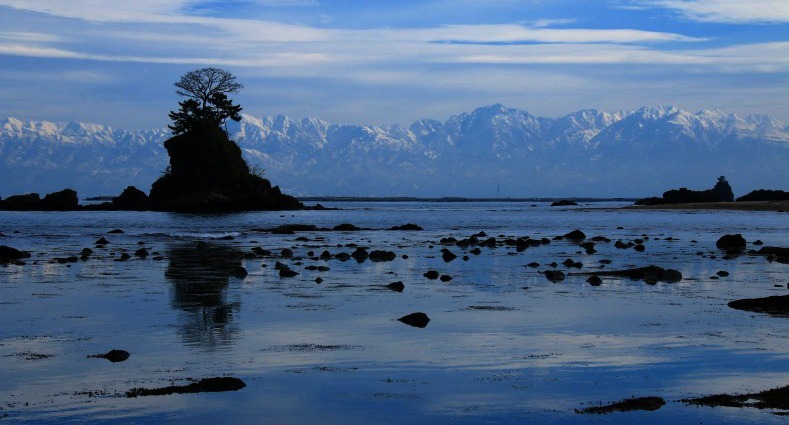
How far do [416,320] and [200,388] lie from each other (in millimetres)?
7553

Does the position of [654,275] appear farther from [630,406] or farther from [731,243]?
[630,406]

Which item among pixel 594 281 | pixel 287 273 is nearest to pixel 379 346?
pixel 594 281

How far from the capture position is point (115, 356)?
597 inches

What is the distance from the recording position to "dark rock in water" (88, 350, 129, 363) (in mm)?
15078

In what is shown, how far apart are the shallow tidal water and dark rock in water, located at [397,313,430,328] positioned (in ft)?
1.50

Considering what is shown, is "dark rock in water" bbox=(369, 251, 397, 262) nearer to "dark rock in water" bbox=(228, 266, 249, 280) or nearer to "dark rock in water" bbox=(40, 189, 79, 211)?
"dark rock in water" bbox=(228, 266, 249, 280)

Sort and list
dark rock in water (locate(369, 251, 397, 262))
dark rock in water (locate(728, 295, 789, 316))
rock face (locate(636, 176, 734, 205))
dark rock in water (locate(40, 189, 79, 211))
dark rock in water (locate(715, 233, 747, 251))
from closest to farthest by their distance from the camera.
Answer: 1. dark rock in water (locate(728, 295, 789, 316))
2. dark rock in water (locate(369, 251, 397, 262))
3. dark rock in water (locate(715, 233, 747, 251))
4. dark rock in water (locate(40, 189, 79, 211))
5. rock face (locate(636, 176, 734, 205))

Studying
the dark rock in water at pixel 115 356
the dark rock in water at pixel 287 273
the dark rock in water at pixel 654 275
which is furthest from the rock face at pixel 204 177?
the dark rock in water at pixel 115 356

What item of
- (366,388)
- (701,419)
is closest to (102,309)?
(366,388)

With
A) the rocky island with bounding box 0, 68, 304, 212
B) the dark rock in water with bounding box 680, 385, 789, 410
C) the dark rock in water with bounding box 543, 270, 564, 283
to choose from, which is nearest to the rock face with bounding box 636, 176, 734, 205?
the rocky island with bounding box 0, 68, 304, 212

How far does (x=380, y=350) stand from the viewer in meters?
16.3

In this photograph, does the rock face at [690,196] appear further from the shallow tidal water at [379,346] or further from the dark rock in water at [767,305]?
the dark rock in water at [767,305]

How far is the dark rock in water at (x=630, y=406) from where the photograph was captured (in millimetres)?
11711

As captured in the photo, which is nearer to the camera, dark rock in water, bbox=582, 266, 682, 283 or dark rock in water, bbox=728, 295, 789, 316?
dark rock in water, bbox=728, 295, 789, 316
